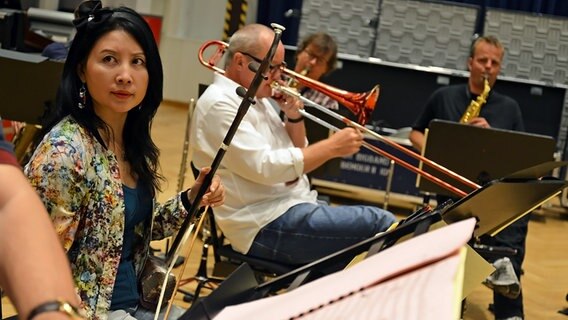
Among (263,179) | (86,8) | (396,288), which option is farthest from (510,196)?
(396,288)

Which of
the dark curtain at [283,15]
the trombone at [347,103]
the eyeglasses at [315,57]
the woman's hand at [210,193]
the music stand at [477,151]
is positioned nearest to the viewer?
the woman's hand at [210,193]

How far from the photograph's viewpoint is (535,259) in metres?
5.63

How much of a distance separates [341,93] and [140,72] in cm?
151

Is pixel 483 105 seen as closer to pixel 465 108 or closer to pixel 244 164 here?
pixel 465 108

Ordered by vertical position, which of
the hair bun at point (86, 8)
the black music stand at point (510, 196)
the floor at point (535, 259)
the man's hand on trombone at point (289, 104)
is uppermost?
the hair bun at point (86, 8)

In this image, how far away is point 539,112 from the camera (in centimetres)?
732

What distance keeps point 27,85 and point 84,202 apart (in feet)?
6.74

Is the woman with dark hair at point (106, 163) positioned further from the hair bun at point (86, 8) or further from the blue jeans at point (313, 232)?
the blue jeans at point (313, 232)

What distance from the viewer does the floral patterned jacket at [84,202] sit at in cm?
197

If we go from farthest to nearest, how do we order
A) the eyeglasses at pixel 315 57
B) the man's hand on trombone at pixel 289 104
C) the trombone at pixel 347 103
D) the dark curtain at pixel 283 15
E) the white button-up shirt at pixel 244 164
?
the dark curtain at pixel 283 15
the eyeglasses at pixel 315 57
the man's hand on trombone at pixel 289 104
the trombone at pixel 347 103
the white button-up shirt at pixel 244 164

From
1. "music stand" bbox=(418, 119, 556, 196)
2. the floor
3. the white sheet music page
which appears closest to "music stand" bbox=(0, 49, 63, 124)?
the floor

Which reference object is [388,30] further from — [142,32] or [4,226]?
[4,226]

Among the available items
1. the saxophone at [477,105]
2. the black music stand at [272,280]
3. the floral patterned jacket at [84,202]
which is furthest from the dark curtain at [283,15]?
the black music stand at [272,280]

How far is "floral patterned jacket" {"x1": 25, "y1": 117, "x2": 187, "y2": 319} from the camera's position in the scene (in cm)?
197
